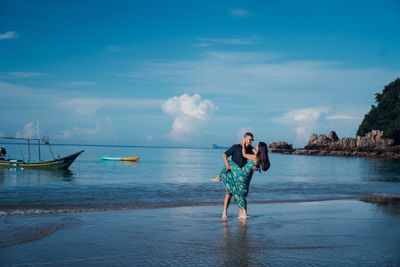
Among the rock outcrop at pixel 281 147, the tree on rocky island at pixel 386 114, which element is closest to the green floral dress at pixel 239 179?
the tree on rocky island at pixel 386 114

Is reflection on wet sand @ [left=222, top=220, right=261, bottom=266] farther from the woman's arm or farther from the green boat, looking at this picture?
the green boat

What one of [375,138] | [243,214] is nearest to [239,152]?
[243,214]

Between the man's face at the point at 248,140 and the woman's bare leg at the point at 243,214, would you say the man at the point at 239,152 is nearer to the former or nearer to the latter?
the man's face at the point at 248,140

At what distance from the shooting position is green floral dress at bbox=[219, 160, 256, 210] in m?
10.2

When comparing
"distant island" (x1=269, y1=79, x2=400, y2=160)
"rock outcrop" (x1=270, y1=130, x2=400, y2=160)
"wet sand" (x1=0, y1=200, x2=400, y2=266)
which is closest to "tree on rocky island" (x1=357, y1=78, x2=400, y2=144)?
"distant island" (x1=269, y1=79, x2=400, y2=160)

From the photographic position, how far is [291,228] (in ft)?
31.4

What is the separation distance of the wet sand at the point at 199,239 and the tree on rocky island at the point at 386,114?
9022cm

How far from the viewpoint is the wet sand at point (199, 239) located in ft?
22.1

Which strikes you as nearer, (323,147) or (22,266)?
(22,266)

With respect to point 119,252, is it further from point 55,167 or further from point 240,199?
point 55,167

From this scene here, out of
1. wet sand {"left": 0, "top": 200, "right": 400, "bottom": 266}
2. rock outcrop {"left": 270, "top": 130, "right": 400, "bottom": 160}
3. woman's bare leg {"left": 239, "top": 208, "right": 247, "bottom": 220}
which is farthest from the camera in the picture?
rock outcrop {"left": 270, "top": 130, "right": 400, "bottom": 160}

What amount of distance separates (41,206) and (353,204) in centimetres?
1036

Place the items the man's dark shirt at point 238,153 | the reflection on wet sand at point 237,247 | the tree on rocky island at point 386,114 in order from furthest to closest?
the tree on rocky island at point 386,114, the man's dark shirt at point 238,153, the reflection on wet sand at point 237,247

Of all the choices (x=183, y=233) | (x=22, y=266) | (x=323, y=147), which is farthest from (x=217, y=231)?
(x=323, y=147)
